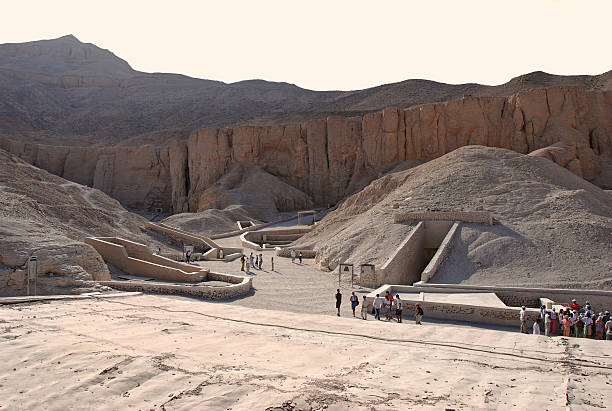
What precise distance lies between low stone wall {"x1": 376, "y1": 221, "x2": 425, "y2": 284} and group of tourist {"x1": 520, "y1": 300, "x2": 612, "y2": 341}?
6315 millimetres

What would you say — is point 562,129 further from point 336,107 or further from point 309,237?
point 336,107

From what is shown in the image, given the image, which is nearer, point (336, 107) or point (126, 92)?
point (336, 107)

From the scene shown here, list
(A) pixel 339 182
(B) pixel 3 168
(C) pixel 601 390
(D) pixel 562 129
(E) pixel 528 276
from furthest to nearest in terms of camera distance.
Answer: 1. (A) pixel 339 182
2. (D) pixel 562 129
3. (B) pixel 3 168
4. (E) pixel 528 276
5. (C) pixel 601 390

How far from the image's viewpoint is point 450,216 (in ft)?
75.1

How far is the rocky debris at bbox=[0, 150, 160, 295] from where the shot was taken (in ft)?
49.3

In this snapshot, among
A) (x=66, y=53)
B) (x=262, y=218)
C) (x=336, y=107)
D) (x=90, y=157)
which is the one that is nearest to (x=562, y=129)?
(x=262, y=218)

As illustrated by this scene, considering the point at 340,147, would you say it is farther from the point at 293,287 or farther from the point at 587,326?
the point at 587,326

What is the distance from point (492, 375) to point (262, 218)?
128 feet

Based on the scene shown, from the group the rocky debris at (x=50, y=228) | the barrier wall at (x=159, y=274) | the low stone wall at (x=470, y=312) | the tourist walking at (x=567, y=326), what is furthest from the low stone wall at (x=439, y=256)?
the rocky debris at (x=50, y=228)

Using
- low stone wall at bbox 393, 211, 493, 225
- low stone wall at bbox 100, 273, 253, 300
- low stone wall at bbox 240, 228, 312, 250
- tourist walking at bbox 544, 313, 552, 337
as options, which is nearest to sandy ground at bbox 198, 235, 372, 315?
low stone wall at bbox 100, 273, 253, 300

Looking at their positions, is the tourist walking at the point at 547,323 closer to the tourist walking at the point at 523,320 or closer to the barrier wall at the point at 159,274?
the tourist walking at the point at 523,320

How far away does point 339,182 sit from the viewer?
51.2 metres

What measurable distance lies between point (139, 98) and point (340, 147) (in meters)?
64.8

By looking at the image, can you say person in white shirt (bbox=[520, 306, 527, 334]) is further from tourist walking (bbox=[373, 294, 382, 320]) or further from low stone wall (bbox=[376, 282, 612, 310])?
tourist walking (bbox=[373, 294, 382, 320])
